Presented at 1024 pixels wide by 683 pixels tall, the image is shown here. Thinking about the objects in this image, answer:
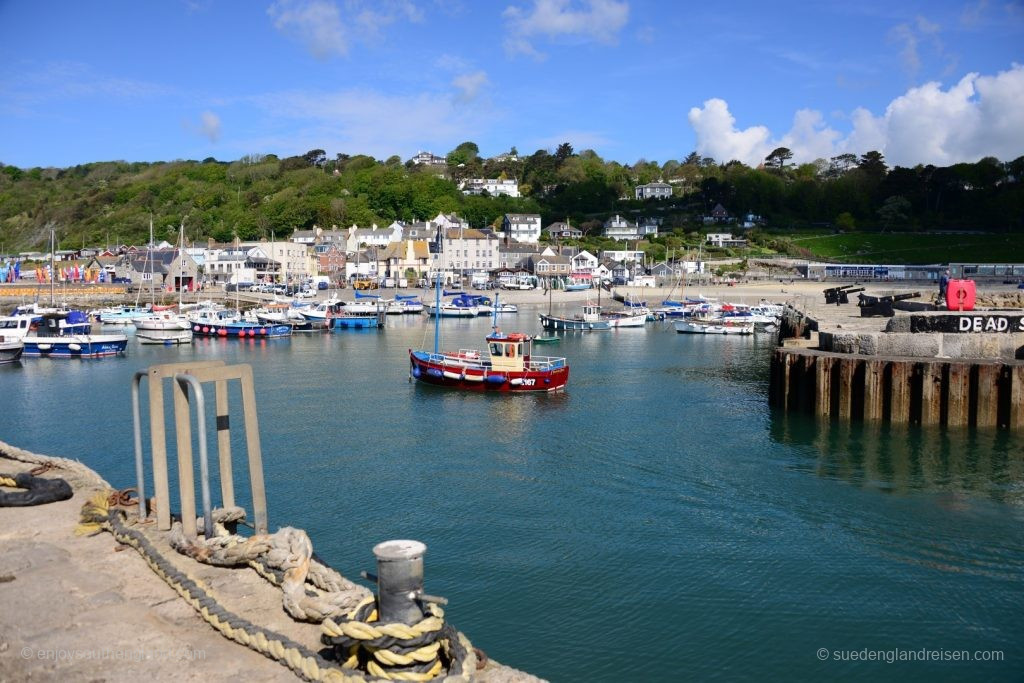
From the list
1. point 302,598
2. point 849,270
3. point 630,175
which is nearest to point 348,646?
point 302,598

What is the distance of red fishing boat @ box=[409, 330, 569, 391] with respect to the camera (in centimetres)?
4031

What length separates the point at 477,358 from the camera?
4288cm

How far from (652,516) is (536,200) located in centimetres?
14611

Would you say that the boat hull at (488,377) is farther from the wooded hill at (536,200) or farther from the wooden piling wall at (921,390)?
the wooded hill at (536,200)

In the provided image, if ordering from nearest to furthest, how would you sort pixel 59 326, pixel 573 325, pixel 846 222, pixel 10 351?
1. pixel 10 351
2. pixel 59 326
3. pixel 573 325
4. pixel 846 222

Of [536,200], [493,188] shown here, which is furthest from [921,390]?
[493,188]

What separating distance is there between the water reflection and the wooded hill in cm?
10769

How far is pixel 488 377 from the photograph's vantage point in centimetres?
4044

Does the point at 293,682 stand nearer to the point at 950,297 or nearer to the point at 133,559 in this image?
the point at 133,559

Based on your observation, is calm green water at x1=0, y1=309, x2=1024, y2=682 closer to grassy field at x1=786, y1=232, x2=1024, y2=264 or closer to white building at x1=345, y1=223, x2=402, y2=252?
white building at x1=345, y1=223, x2=402, y2=252

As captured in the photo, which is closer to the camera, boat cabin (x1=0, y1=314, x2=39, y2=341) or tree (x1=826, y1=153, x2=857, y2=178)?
boat cabin (x1=0, y1=314, x2=39, y2=341)

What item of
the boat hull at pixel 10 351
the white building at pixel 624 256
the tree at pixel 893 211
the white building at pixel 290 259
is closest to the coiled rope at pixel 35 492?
the boat hull at pixel 10 351

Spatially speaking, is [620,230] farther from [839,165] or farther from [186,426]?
[186,426]

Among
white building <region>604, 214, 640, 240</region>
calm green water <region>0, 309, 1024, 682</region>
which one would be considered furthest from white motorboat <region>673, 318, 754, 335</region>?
white building <region>604, 214, 640, 240</region>
